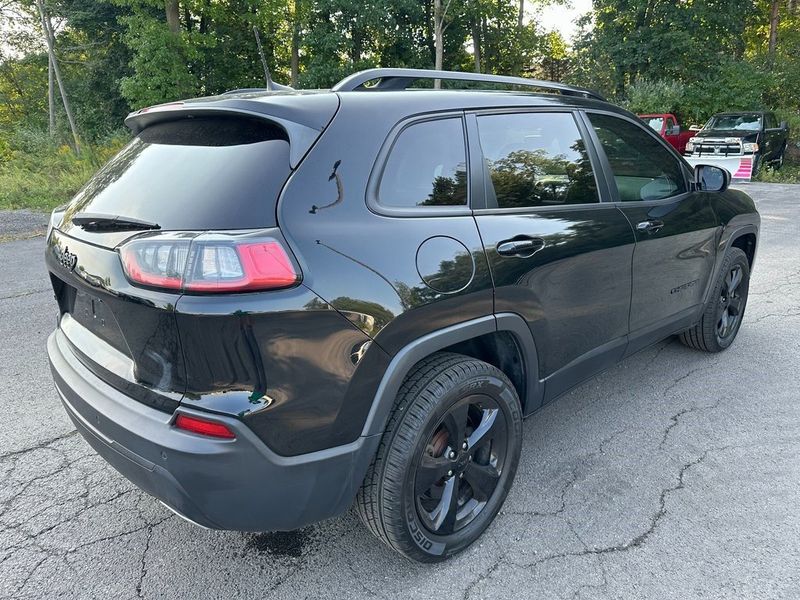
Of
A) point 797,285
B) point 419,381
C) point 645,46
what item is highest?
point 645,46

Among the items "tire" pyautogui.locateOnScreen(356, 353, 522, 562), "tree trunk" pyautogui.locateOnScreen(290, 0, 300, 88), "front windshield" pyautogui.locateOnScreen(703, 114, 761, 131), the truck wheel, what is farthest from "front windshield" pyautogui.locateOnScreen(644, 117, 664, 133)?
"tire" pyautogui.locateOnScreen(356, 353, 522, 562)

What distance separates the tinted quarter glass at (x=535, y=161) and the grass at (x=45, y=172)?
400 inches

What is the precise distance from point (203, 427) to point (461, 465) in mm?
1037

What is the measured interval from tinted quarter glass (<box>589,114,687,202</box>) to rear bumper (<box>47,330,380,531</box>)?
6.63 feet

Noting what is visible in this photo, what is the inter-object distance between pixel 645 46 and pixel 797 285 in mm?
24805

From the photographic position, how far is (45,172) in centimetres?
1420

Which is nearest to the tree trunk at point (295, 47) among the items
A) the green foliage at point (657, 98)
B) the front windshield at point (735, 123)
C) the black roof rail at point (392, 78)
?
the green foliage at point (657, 98)

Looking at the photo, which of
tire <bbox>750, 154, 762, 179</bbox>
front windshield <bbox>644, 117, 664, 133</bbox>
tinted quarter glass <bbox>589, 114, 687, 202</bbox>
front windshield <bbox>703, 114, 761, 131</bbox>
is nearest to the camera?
tinted quarter glass <bbox>589, 114, 687, 202</bbox>

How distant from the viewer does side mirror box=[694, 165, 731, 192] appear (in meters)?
3.50

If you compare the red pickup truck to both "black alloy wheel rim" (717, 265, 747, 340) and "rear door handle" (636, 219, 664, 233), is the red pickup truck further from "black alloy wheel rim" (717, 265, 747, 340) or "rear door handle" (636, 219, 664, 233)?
"rear door handle" (636, 219, 664, 233)

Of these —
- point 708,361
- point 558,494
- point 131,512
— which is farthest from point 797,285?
point 131,512

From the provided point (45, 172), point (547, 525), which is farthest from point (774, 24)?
point (547, 525)

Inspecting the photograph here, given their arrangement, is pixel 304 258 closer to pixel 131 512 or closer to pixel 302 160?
pixel 302 160

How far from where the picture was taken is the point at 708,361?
404cm
